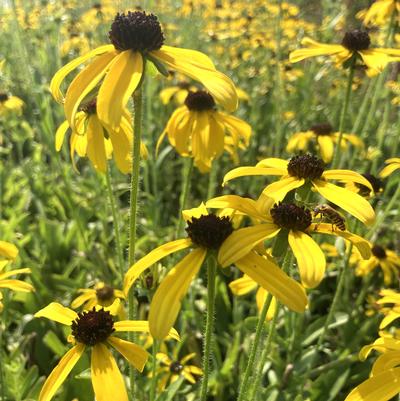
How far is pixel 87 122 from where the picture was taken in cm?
155

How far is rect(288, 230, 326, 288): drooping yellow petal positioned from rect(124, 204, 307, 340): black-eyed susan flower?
27mm

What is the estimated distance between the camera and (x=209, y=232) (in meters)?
1.02

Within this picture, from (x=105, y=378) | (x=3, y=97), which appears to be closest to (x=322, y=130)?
(x=105, y=378)

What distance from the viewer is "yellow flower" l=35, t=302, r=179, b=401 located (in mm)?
1019

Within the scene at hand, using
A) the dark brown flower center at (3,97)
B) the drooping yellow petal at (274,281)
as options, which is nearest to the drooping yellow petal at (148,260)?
the drooping yellow petal at (274,281)

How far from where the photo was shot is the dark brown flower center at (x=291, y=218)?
3.56 feet

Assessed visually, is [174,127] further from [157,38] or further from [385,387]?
[385,387]

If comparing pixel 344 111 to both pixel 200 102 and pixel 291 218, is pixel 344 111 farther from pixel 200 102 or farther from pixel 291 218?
pixel 291 218

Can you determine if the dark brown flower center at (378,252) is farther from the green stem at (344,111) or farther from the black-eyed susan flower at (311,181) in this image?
the black-eyed susan flower at (311,181)

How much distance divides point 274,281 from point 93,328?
46 cm

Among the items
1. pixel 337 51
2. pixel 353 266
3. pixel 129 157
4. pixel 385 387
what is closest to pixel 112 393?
pixel 385 387

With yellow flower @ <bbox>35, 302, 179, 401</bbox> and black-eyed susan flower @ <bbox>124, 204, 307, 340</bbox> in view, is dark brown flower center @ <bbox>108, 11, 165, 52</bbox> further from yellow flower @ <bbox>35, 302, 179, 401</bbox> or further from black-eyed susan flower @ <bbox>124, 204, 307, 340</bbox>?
yellow flower @ <bbox>35, 302, 179, 401</bbox>

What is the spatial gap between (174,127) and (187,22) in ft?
15.4

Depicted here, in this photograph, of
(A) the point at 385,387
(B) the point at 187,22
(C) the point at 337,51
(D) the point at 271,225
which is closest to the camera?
(A) the point at 385,387
